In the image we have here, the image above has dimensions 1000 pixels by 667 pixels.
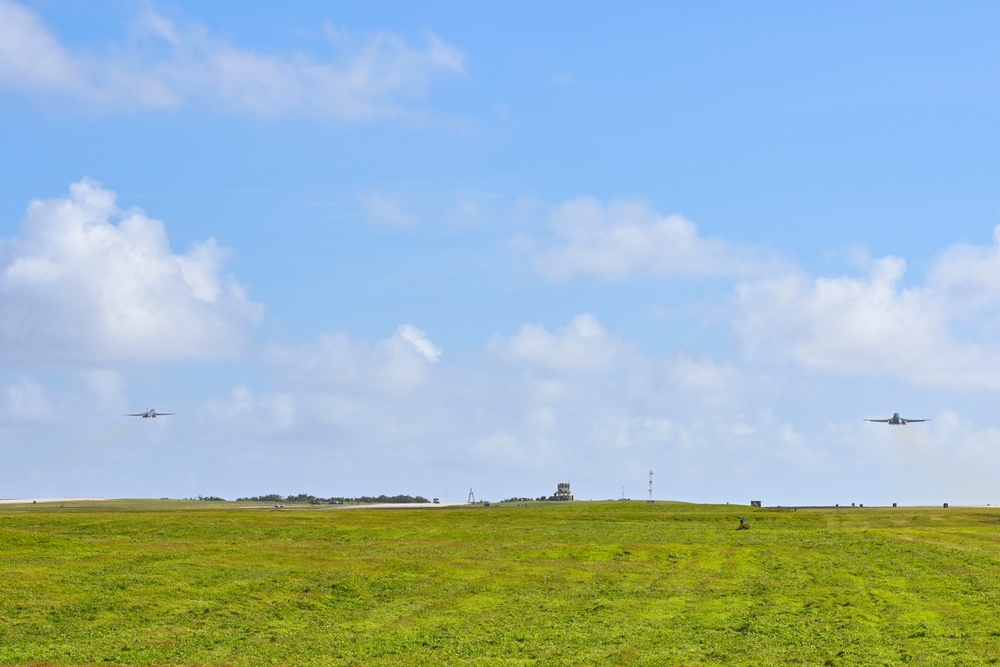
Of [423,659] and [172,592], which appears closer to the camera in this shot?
[423,659]

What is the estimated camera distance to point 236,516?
15038 cm

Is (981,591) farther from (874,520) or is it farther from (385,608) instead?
(874,520)

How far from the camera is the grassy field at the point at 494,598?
5569cm

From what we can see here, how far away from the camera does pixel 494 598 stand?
7150 cm

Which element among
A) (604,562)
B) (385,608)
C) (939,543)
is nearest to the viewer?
(385,608)

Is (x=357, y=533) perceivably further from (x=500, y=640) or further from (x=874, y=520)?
(x=874, y=520)

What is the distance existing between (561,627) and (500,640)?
16.9 ft

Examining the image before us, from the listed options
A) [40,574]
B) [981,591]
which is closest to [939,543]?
[981,591]

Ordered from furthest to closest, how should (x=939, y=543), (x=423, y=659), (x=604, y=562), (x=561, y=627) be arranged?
(x=939, y=543) < (x=604, y=562) < (x=561, y=627) < (x=423, y=659)

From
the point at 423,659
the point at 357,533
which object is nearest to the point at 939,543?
the point at 357,533

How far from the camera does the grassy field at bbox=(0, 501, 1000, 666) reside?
55.7m

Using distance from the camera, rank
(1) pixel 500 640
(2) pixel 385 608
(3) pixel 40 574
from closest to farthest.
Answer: (1) pixel 500 640 → (2) pixel 385 608 → (3) pixel 40 574

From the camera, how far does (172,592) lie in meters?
70.9

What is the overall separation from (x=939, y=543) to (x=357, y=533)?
57.5m
